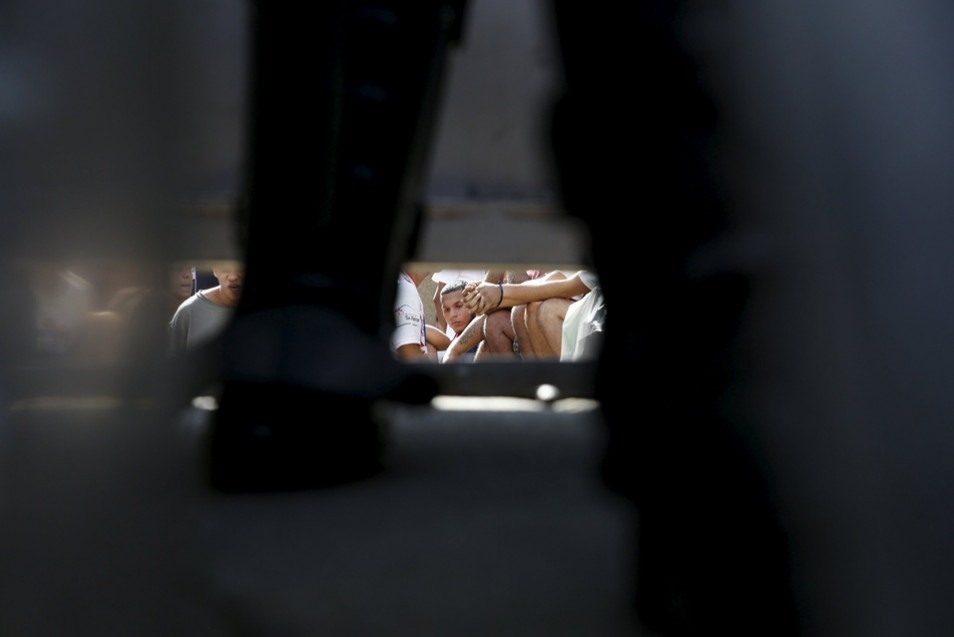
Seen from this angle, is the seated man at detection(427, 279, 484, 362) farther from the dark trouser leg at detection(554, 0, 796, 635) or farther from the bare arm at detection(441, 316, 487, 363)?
the dark trouser leg at detection(554, 0, 796, 635)

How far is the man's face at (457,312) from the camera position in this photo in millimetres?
2055

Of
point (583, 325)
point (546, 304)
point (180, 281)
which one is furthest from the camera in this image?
point (546, 304)

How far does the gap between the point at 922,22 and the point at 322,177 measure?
21 centimetres

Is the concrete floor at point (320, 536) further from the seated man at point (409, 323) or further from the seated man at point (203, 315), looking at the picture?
the seated man at point (409, 323)

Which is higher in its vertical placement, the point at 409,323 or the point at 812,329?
the point at 812,329

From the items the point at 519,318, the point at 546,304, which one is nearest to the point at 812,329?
the point at 546,304

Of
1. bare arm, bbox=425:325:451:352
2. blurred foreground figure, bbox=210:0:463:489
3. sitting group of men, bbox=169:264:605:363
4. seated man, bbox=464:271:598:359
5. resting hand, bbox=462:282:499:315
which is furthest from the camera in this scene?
bare arm, bbox=425:325:451:352

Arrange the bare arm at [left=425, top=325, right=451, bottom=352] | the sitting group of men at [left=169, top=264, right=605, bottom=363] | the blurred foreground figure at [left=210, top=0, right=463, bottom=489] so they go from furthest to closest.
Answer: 1. the bare arm at [left=425, top=325, right=451, bottom=352]
2. the sitting group of men at [left=169, top=264, right=605, bottom=363]
3. the blurred foreground figure at [left=210, top=0, right=463, bottom=489]

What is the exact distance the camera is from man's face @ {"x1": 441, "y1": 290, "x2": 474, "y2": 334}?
2.05m

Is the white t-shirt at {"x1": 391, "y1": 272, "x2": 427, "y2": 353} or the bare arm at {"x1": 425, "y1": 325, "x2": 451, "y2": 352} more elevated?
the white t-shirt at {"x1": 391, "y1": 272, "x2": 427, "y2": 353}

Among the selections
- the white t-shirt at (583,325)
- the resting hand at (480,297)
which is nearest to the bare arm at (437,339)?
the resting hand at (480,297)

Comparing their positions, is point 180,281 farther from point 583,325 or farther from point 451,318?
point 451,318

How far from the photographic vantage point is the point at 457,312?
6.79 ft

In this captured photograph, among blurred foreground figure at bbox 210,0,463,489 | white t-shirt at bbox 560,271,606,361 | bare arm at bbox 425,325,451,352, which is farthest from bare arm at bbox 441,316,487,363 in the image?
blurred foreground figure at bbox 210,0,463,489
